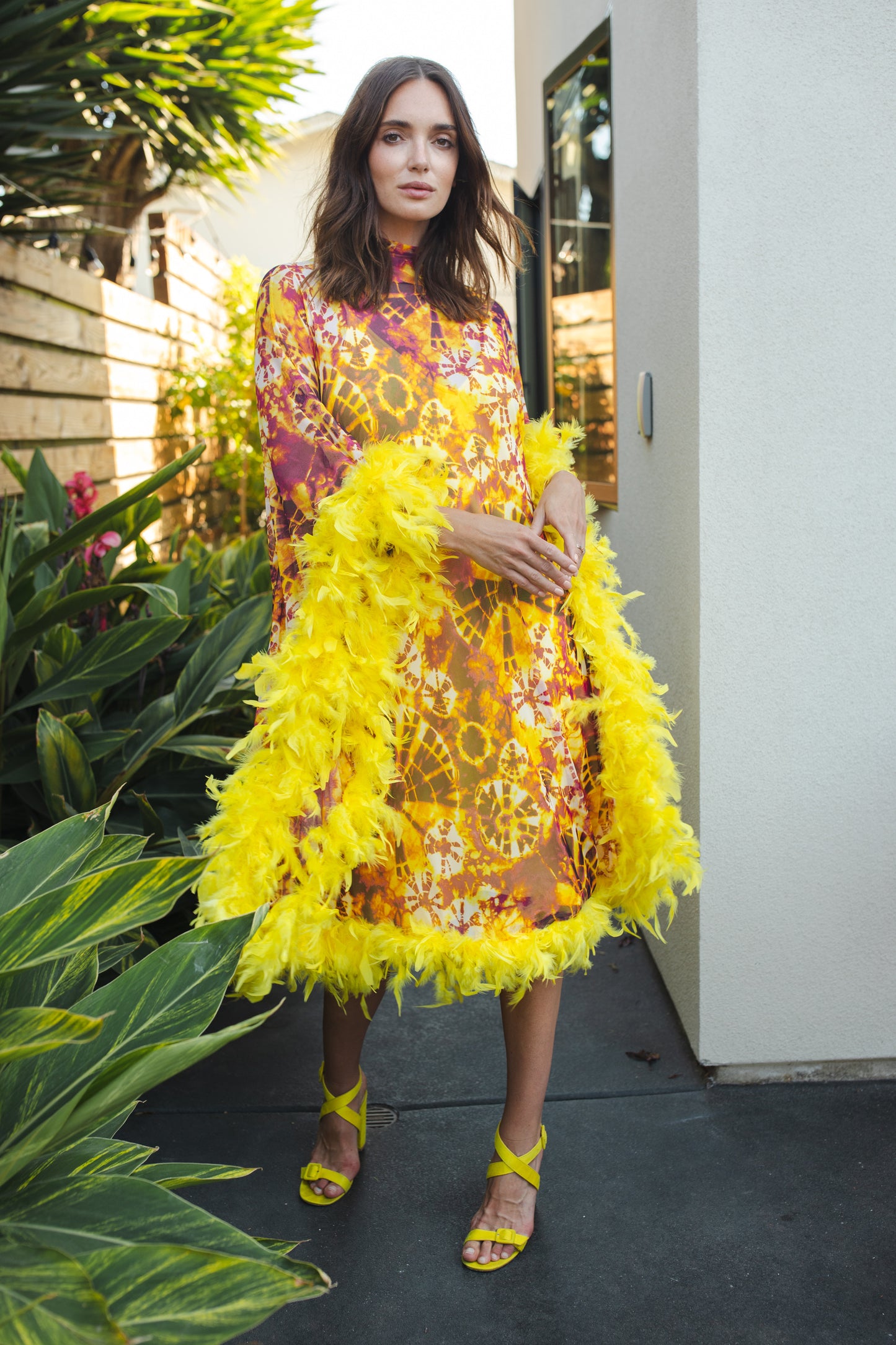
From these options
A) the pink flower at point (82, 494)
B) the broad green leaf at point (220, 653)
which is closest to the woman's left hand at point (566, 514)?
the broad green leaf at point (220, 653)

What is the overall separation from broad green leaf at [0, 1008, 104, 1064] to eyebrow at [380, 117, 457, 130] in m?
1.51

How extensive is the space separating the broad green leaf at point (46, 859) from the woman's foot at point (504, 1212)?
43.5 inches

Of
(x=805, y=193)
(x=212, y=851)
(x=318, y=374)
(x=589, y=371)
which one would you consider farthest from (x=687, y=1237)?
(x=589, y=371)

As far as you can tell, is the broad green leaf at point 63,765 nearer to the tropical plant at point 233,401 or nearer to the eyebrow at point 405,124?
the eyebrow at point 405,124

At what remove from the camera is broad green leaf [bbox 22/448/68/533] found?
2945 millimetres

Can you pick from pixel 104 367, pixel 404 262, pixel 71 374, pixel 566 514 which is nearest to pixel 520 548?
pixel 566 514

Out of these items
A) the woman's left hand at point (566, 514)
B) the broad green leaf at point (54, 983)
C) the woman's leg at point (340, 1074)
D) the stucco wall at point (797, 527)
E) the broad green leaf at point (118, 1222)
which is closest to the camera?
the broad green leaf at point (118, 1222)

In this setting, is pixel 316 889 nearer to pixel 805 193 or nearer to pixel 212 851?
pixel 212 851

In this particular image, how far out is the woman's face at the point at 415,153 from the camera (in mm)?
1786

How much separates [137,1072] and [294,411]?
1.12 meters

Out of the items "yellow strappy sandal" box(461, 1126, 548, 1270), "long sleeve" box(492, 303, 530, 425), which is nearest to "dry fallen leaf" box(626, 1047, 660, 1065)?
"yellow strappy sandal" box(461, 1126, 548, 1270)

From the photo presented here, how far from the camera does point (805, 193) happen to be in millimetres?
Answer: 2135

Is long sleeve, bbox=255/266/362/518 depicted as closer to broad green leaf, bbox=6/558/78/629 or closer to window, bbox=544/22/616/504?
broad green leaf, bbox=6/558/78/629

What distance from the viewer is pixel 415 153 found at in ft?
5.88
